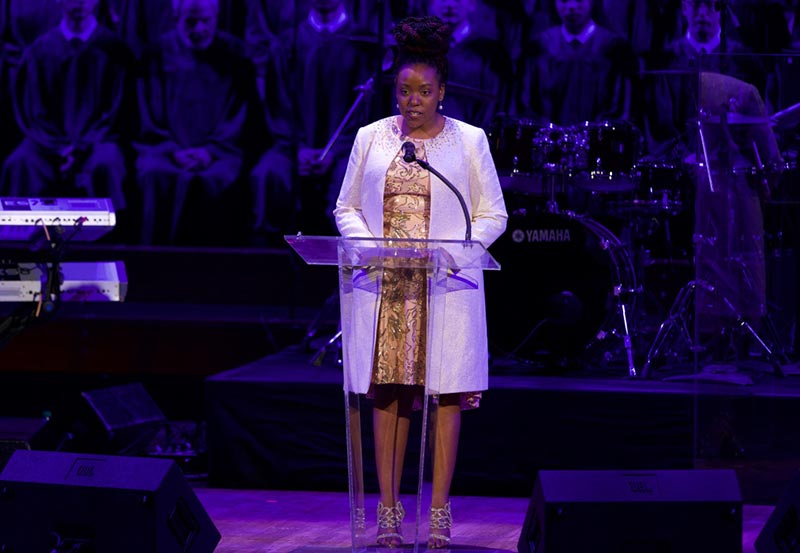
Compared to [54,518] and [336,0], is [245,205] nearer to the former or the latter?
[336,0]

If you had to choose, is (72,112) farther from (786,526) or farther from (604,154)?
(786,526)

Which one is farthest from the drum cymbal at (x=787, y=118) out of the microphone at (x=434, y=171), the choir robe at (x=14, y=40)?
the choir robe at (x=14, y=40)

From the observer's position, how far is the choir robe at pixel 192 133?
369 inches

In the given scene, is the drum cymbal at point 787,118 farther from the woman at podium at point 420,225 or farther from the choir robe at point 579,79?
the choir robe at point 579,79

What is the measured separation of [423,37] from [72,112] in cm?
613

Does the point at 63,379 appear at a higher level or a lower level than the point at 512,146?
lower

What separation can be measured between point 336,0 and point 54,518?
6.53 meters

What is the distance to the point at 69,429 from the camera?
581 cm

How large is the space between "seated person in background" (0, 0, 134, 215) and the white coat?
18.7 ft

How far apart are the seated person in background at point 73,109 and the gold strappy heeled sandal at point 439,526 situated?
19.8ft

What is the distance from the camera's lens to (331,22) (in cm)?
935

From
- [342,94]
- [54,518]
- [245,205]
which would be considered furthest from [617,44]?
[54,518]

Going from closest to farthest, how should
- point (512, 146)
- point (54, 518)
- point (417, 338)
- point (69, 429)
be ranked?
1. point (54, 518)
2. point (417, 338)
3. point (69, 429)
4. point (512, 146)

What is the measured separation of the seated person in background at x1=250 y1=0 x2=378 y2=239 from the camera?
366 inches
